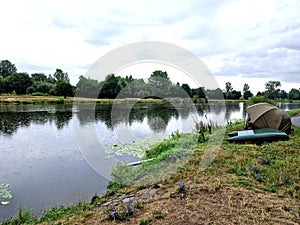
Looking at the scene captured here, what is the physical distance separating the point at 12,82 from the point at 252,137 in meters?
58.0

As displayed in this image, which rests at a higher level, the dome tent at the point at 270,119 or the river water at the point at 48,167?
the dome tent at the point at 270,119

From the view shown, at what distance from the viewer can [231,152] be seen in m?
6.96

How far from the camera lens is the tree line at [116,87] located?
9.84 m

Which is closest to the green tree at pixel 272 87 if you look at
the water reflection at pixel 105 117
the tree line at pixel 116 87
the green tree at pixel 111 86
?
the tree line at pixel 116 87

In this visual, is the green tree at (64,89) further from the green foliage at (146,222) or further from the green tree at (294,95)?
the green tree at (294,95)

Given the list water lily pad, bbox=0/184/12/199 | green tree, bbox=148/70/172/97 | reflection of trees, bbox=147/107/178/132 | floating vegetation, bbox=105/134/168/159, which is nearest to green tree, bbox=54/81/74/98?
reflection of trees, bbox=147/107/178/132

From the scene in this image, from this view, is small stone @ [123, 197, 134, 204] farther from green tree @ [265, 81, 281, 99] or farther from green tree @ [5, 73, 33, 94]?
green tree @ [265, 81, 281, 99]

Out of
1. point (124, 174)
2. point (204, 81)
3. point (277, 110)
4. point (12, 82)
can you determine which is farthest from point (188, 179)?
point (12, 82)

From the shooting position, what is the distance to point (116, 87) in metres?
15.9

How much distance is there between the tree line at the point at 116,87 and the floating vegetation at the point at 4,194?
4.27 meters

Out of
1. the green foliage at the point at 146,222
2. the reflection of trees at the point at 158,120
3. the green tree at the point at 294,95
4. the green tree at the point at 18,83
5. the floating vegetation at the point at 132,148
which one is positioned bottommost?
the floating vegetation at the point at 132,148

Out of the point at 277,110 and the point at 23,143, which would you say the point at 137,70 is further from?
the point at 23,143

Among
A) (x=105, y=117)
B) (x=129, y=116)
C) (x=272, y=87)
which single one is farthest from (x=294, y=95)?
(x=105, y=117)

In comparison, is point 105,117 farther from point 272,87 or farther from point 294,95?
point 294,95
